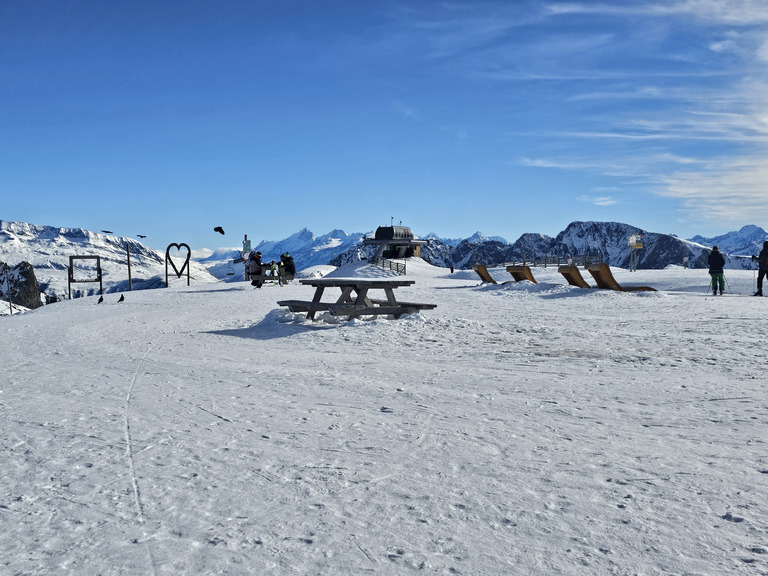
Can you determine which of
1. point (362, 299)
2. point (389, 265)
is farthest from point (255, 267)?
point (389, 265)

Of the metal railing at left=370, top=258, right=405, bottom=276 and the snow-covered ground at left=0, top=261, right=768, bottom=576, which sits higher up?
the metal railing at left=370, top=258, right=405, bottom=276

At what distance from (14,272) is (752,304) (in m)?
94.1

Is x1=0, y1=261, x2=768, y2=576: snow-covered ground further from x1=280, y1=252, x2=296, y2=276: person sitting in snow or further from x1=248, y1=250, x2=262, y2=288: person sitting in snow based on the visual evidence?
x1=280, y1=252, x2=296, y2=276: person sitting in snow

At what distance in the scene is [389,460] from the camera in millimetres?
3916

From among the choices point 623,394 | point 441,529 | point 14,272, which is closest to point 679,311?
point 623,394

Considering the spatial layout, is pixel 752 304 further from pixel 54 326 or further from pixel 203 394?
pixel 54 326

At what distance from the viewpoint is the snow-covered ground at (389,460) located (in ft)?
9.13

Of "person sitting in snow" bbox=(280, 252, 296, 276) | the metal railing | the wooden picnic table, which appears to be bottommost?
the wooden picnic table

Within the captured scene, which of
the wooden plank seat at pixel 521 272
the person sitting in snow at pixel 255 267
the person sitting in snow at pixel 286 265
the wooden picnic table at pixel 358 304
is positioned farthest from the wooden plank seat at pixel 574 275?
the person sitting in snow at pixel 286 265

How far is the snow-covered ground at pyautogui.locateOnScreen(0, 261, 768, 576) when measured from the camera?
2783 millimetres

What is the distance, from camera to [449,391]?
19.6 feet

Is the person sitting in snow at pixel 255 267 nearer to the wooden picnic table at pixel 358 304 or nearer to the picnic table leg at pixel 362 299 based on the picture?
the wooden picnic table at pixel 358 304

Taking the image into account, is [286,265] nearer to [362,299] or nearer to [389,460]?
[362,299]

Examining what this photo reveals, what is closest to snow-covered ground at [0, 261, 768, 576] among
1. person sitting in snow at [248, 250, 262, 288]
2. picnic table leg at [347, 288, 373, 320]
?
picnic table leg at [347, 288, 373, 320]
